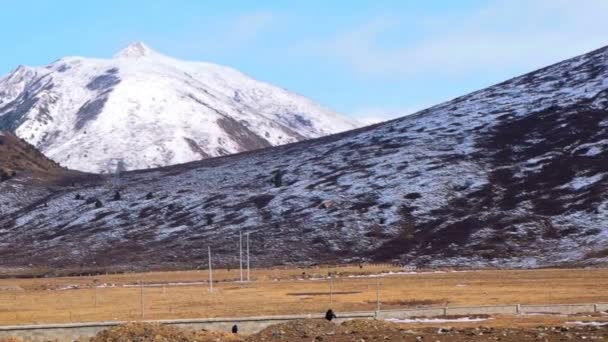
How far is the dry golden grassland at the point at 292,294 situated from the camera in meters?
66.6

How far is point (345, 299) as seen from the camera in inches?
2950

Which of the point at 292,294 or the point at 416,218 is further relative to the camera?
the point at 416,218

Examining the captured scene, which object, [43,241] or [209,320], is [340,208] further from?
[209,320]

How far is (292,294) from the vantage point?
8381 cm

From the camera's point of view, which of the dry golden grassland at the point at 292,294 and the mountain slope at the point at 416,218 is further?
the mountain slope at the point at 416,218

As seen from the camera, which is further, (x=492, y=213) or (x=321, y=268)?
(x=492, y=213)

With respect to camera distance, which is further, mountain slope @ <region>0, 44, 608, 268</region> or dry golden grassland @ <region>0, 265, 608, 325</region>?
mountain slope @ <region>0, 44, 608, 268</region>

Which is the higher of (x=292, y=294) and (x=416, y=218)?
(x=416, y=218)

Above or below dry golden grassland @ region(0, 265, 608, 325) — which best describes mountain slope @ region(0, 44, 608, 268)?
above

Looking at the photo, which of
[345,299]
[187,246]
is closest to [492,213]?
[187,246]

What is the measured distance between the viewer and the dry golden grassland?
66.6 metres

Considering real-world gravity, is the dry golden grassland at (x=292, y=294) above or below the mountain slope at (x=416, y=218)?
below

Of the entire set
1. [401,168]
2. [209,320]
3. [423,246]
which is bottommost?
[209,320]

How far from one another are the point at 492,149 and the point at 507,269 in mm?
73412
